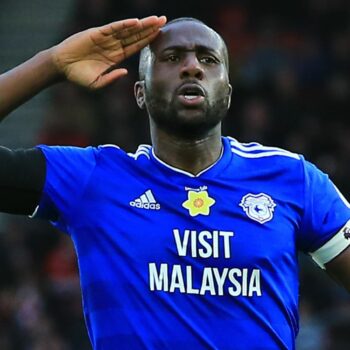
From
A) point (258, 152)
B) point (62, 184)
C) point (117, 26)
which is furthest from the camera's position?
point (258, 152)

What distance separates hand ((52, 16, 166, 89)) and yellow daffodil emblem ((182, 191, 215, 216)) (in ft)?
1.75

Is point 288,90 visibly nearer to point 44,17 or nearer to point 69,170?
point 44,17

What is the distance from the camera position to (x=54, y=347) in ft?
31.7

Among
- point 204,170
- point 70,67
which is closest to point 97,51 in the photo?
point 70,67

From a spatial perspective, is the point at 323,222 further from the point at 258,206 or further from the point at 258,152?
the point at 258,152

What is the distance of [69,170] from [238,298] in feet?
2.58

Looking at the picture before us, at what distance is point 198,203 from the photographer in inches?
175

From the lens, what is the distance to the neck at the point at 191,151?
4605 millimetres

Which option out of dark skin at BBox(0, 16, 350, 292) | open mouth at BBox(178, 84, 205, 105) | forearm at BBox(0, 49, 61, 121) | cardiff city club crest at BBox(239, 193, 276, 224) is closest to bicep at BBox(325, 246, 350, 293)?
dark skin at BBox(0, 16, 350, 292)

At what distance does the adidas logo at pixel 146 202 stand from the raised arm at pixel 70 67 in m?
0.45

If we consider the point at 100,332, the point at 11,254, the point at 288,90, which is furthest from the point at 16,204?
the point at 288,90

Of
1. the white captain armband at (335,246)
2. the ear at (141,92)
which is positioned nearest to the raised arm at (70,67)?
the ear at (141,92)

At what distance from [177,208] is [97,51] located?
646mm

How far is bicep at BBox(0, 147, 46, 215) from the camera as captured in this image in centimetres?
433
